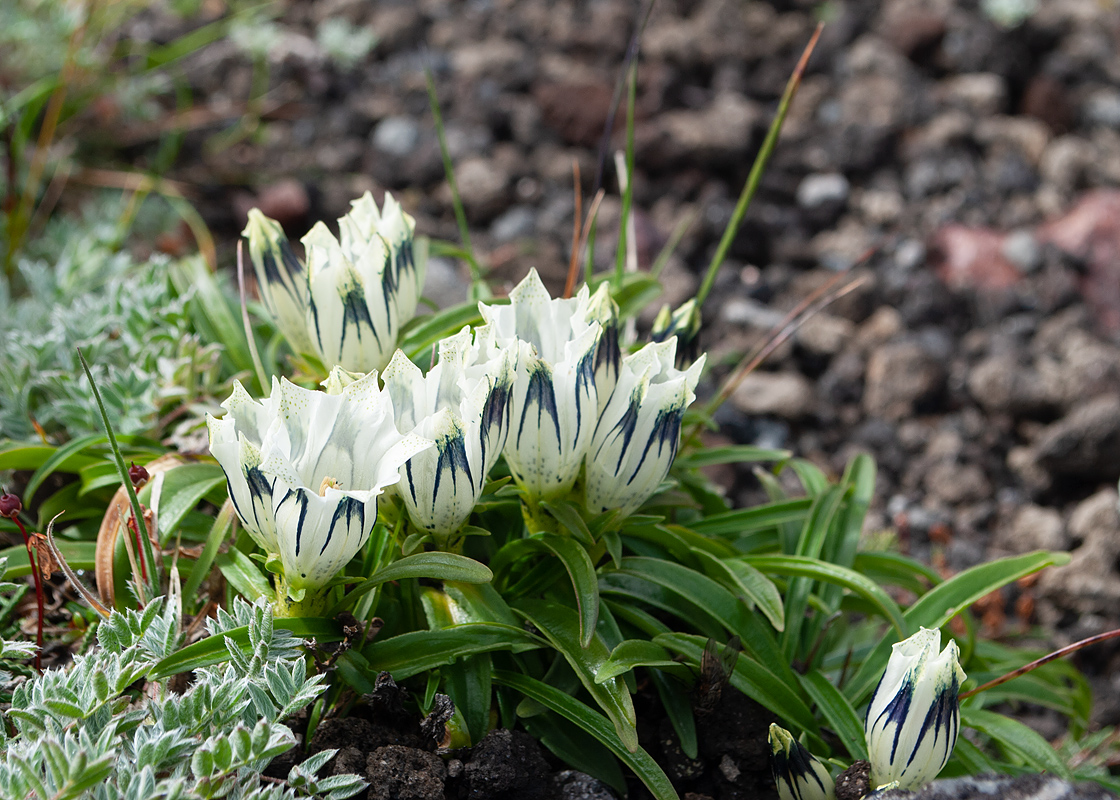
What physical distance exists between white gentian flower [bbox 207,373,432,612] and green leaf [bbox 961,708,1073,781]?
1.56 m

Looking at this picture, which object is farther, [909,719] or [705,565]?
[705,565]

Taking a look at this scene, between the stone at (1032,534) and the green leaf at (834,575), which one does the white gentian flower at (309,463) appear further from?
the stone at (1032,534)

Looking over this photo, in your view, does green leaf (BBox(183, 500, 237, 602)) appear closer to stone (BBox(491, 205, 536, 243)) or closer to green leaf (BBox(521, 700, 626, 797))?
green leaf (BBox(521, 700, 626, 797))

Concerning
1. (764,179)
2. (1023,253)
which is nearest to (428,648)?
(764,179)

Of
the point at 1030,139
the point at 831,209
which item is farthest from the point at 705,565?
the point at 1030,139

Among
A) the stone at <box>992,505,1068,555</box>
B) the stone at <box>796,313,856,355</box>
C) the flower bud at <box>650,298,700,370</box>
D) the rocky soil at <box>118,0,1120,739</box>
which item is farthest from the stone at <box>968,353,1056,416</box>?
the flower bud at <box>650,298,700,370</box>

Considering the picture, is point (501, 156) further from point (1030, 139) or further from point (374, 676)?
point (374, 676)

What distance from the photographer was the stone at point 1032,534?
3.84 meters

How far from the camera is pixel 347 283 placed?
2.12 m

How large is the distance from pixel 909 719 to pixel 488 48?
4.90m

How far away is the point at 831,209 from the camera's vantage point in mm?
5066

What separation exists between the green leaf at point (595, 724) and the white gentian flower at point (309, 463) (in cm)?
52

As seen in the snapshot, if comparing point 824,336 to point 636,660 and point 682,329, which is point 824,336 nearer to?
point 682,329

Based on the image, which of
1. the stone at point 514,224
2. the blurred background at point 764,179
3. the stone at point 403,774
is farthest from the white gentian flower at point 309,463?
the stone at point 514,224
